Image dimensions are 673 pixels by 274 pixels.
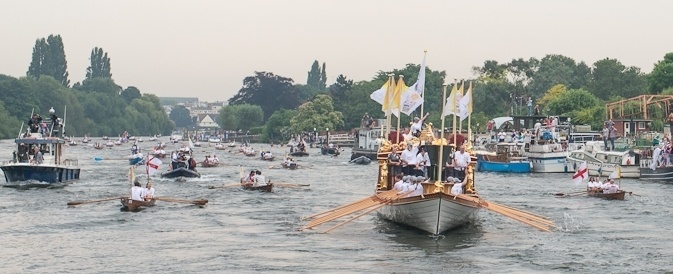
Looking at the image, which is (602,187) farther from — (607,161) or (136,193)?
(136,193)

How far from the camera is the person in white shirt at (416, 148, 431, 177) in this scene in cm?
4544

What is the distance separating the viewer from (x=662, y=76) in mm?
140125

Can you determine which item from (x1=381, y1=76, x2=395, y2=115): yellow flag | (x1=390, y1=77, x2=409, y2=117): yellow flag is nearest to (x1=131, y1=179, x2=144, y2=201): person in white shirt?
(x1=381, y1=76, x2=395, y2=115): yellow flag

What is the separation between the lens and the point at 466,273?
36.5 m

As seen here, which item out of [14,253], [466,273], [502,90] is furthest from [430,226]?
[502,90]

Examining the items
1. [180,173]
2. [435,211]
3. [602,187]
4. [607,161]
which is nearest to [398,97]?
[435,211]

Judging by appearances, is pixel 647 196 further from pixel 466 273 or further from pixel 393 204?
pixel 466 273

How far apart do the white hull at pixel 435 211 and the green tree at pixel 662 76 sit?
101 m

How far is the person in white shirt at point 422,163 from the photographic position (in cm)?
4544

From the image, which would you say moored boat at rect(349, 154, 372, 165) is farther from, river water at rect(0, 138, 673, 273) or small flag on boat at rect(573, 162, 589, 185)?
small flag on boat at rect(573, 162, 589, 185)

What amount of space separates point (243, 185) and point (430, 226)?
94.7 ft

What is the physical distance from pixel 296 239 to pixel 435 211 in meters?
6.17

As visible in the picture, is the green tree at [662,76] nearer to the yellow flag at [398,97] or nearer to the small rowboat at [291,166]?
the small rowboat at [291,166]

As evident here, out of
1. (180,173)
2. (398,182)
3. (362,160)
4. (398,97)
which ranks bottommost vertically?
(180,173)
